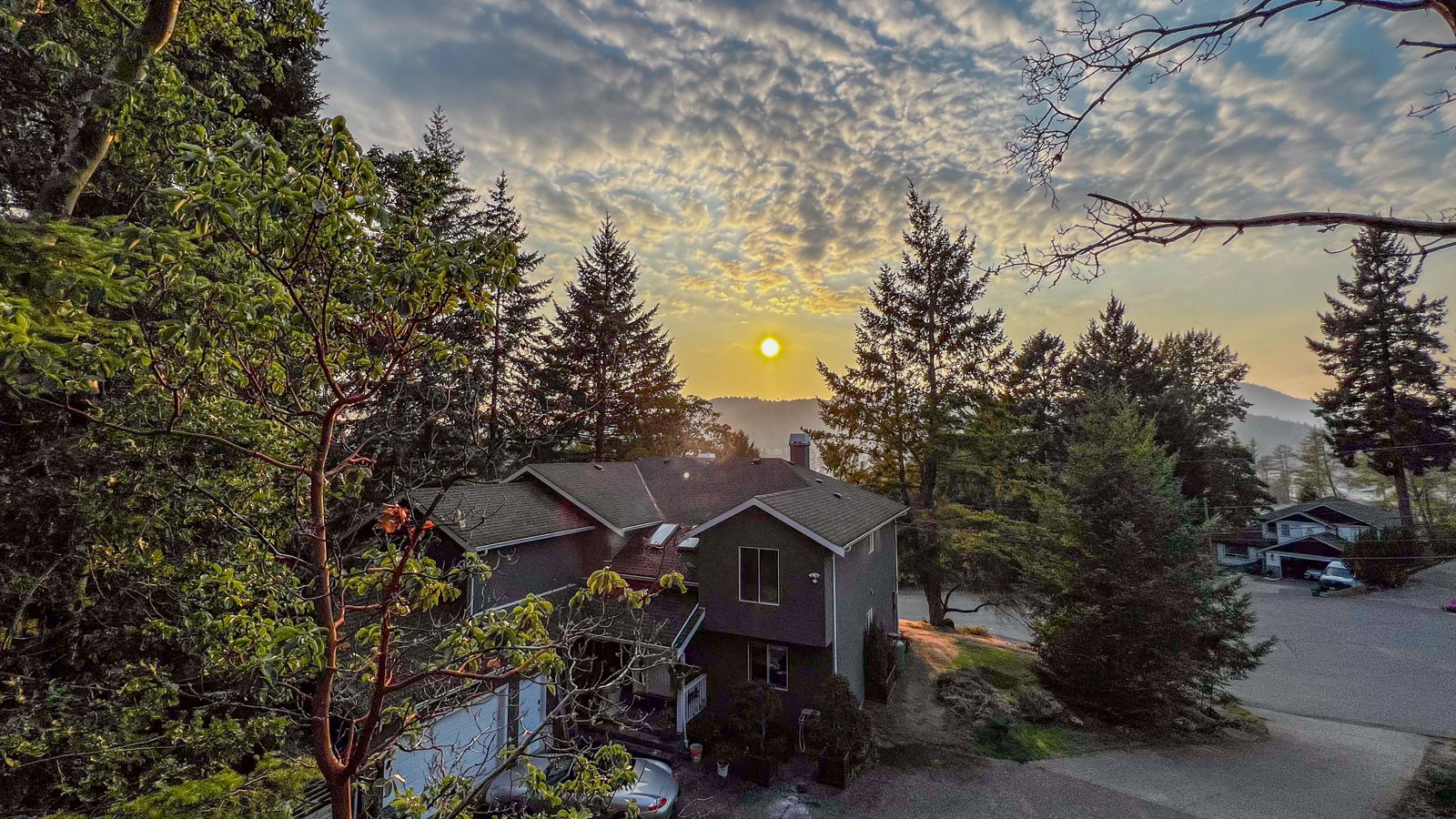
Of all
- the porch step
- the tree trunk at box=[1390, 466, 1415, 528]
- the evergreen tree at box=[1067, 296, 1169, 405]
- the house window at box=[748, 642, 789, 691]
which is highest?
the evergreen tree at box=[1067, 296, 1169, 405]

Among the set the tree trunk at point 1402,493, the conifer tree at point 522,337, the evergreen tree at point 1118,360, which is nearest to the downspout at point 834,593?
the conifer tree at point 522,337

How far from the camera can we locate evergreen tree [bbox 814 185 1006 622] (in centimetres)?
2183

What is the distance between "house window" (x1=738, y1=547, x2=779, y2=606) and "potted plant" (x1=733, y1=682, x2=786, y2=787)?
1921 millimetres

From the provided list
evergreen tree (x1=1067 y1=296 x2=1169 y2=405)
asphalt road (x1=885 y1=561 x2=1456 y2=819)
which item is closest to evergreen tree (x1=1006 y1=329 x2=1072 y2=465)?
evergreen tree (x1=1067 y1=296 x2=1169 y2=405)

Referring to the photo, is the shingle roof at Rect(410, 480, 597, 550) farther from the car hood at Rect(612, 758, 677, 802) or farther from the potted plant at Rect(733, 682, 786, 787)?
the potted plant at Rect(733, 682, 786, 787)

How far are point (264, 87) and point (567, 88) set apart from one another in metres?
8.33

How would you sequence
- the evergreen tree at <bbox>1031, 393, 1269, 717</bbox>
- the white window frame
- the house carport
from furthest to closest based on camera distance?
1. the house carport
2. the evergreen tree at <bbox>1031, 393, 1269, 717</bbox>
3. the white window frame

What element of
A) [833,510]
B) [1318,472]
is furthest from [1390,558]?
[833,510]

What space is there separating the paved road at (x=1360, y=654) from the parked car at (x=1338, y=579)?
1465 mm

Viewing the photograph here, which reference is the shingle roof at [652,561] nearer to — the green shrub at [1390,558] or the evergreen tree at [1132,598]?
the evergreen tree at [1132,598]

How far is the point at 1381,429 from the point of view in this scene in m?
25.9

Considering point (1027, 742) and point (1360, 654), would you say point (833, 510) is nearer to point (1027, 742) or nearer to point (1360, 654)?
point (1027, 742)

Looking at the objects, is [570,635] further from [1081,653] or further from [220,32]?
[1081,653]

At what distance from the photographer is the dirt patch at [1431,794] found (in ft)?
31.5
